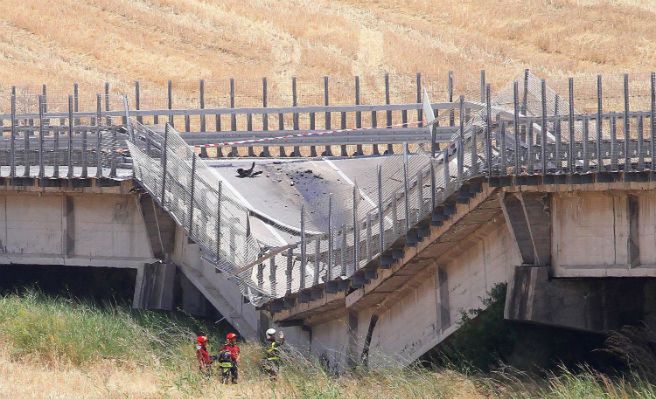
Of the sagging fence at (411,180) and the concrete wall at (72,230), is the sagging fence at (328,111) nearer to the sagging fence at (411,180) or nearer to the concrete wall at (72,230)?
the sagging fence at (411,180)

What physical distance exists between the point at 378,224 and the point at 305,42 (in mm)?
44505

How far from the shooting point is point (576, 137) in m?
26.7

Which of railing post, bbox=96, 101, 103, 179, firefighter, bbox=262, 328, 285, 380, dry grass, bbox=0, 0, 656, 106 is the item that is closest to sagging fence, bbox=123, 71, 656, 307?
railing post, bbox=96, 101, 103, 179

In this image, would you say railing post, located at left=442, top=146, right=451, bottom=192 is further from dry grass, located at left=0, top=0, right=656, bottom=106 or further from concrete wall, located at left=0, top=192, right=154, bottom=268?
dry grass, located at left=0, top=0, right=656, bottom=106

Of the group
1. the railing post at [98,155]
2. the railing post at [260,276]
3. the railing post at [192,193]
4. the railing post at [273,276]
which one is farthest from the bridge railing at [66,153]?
the railing post at [273,276]

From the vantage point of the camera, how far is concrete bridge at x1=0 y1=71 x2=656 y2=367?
25.1 m

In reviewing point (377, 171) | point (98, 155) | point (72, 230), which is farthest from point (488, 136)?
point (72, 230)

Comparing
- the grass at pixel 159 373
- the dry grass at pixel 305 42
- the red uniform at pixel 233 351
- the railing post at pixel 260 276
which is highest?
the dry grass at pixel 305 42

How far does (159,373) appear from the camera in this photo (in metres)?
26.2

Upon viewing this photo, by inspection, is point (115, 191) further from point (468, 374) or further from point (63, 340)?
point (468, 374)

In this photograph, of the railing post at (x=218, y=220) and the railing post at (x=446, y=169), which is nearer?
the railing post at (x=446, y=169)

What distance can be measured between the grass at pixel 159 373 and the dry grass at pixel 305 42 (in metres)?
26.2

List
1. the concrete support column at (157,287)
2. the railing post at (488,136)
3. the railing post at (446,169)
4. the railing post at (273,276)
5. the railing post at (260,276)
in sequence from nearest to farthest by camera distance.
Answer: the railing post at (488,136) → the railing post at (446,169) → the railing post at (273,276) → the railing post at (260,276) → the concrete support column at (157,287)

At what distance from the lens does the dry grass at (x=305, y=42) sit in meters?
63.3
